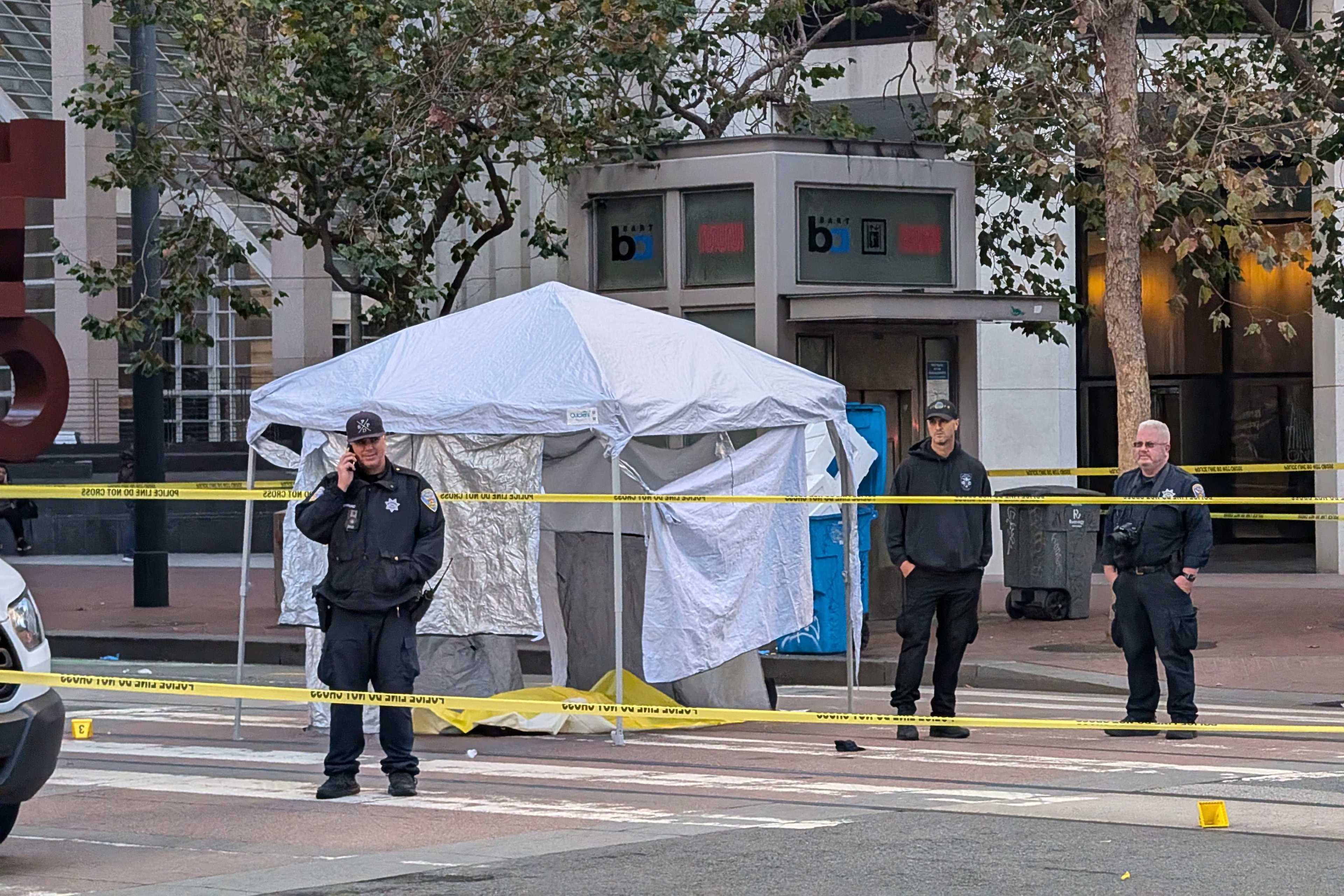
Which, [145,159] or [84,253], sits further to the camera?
[84,253]

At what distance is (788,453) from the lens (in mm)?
12445

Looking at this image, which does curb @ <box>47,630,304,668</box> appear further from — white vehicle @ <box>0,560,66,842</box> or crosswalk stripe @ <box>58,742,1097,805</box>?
white vehicle @ <box>0,560,66,842</box>

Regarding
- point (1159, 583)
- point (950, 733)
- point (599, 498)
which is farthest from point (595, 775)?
point (1159, 583)

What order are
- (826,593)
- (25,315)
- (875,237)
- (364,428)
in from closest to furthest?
1. (364,428)
2. (826,593)
3. (875,237)
4. (25,315)

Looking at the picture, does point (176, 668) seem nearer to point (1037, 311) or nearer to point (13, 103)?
point (1037, 311)

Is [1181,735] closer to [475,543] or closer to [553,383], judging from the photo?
[553,383]

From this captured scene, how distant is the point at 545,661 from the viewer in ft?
A: 52.9

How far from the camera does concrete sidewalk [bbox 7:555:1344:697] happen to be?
48.2 feet

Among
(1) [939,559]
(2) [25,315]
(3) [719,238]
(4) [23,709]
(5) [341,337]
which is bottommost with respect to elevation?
(4) [23,709]

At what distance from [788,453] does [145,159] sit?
8.72m

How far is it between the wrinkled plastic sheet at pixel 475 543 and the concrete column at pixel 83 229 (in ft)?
85.2

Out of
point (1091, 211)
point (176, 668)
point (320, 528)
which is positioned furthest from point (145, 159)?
point (320, 528)

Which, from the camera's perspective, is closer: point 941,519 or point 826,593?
point 941,519

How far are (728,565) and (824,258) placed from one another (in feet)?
21.0
